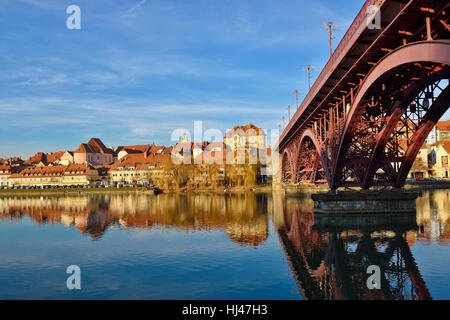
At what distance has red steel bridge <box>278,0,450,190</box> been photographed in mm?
15463

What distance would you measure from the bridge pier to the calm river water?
1.02 metres

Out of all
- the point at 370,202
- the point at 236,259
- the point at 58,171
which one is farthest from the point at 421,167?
the point at 58,171

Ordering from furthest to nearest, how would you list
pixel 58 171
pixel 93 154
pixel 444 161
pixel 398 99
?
pixel 93 154, pixel 58 171, pixel 444 161, pixel 398 99

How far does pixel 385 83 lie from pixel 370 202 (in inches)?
502

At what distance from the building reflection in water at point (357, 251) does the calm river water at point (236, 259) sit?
0.05 metres

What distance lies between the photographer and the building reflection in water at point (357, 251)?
49.3 ft

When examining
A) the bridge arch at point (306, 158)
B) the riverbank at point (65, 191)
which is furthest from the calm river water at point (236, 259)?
the riverbank at point (65, 191)

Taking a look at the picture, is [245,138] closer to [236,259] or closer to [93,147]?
[93,147]

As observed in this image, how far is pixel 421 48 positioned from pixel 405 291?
9287 millimetres

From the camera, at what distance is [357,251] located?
21.8 metres

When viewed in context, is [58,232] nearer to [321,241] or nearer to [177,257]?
→ [177,257]

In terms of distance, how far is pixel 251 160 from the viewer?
10600cm
